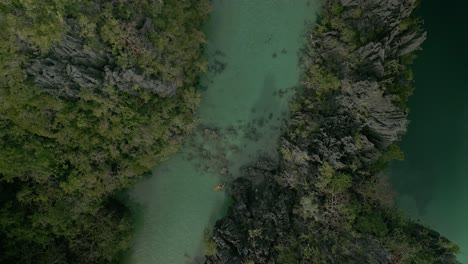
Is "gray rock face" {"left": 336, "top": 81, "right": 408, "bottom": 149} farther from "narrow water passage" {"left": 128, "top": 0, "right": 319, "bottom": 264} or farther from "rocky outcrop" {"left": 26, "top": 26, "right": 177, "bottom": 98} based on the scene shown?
"rocky outcrop" {"left": 26, "top": 26, "right": 177, "bottom": 98}

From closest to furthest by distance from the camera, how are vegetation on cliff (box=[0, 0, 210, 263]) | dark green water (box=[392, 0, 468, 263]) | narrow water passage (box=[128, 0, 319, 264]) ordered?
1. vegetation on cliff (box=[0, 0, 210, 263])
2. narrow water passage (box=[128, 0, 319, 264])
3. dark green water (box=[392, 0, 468, 263])

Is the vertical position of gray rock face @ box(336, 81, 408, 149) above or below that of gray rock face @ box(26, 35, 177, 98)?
above

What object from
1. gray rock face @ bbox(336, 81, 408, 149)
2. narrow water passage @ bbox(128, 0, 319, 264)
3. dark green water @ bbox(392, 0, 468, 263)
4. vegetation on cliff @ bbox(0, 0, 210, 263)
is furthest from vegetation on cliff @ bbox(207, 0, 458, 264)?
vegetation on cliff @ bbox(0, 0, 210, 263)

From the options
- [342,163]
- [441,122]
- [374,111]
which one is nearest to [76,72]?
[342,163]

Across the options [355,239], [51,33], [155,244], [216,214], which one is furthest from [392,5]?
[155,244]

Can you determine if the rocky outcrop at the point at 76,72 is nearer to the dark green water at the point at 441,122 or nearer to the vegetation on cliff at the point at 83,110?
the vegetation on cliff at the point at 83,110

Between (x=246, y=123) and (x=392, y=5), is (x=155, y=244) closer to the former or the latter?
(x=246, y=123)

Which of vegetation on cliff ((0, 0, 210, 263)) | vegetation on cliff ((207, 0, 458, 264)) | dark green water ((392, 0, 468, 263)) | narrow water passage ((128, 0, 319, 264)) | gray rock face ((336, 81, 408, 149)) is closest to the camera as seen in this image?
vegetation on cliff ((0, 0, 210, 263))

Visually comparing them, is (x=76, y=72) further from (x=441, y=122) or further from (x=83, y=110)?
(x=441, y=122)
